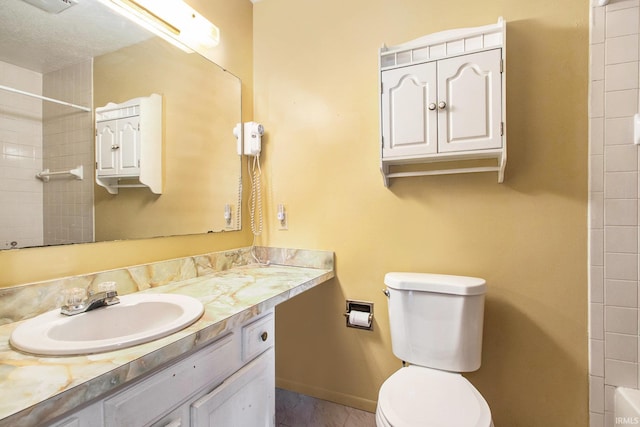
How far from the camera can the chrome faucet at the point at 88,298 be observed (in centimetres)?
90

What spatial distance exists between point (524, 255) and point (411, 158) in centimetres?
64

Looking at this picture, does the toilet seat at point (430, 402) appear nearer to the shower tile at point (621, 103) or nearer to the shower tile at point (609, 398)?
the shower tile at point (609, 398)

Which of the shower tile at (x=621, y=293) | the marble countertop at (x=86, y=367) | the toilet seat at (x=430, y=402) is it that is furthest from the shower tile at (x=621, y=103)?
the marble countertop at (x=86, y=367)

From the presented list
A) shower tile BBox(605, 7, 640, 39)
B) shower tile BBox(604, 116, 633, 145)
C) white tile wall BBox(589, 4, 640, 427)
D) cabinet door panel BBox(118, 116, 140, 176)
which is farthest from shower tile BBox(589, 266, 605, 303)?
cabinet door panel BBox(118, 116, 140, 176)

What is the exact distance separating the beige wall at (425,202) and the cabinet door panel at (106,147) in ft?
2.69

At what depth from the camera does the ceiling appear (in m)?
0.92

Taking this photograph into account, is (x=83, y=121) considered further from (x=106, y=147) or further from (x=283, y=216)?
(x=283, y=216)

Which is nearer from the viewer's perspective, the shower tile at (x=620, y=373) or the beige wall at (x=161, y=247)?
the beige wall at (x=161, y=247)

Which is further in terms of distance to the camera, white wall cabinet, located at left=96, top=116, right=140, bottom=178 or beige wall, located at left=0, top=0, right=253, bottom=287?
white wall cabinet, located at left=96, top=116, right=140, bottom=178

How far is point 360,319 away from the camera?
1.53 meters

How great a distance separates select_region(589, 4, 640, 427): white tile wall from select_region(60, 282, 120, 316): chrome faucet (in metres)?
1.79

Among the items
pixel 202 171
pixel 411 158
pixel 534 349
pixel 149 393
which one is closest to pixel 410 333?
pixel 534 349

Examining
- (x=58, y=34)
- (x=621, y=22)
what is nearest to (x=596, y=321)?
(x=621, y=22)

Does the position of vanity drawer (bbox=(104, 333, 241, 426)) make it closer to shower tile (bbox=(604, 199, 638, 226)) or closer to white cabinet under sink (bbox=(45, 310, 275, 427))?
white cabinet under sink (bbox=(45, 310, 275, 427))
